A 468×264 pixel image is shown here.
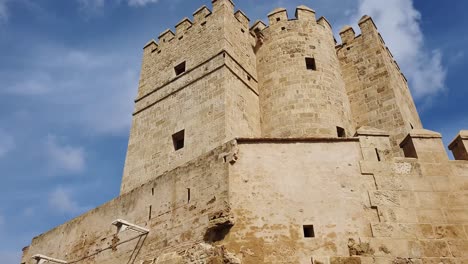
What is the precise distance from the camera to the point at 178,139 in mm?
12023

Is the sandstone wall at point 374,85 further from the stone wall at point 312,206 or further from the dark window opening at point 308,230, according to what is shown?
the dark window opening at point 308,230

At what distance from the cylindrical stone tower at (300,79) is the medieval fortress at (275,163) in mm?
42

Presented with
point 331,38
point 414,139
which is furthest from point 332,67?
point 414,139

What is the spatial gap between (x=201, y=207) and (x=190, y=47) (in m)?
7.11

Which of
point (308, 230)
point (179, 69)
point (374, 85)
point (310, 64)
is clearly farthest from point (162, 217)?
point (374, 85)

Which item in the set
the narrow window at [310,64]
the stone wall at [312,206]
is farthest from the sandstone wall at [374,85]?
the stone wall at [312,206]

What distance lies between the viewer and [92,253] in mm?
9609

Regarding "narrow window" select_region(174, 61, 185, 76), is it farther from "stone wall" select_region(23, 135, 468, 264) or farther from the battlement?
"stone wall" select_region(23, 135, 468, 264)

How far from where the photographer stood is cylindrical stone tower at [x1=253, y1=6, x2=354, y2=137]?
11445mm

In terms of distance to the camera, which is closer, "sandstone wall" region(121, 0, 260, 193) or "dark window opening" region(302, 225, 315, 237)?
"dark window opening" region(302, 225, 315, 237)

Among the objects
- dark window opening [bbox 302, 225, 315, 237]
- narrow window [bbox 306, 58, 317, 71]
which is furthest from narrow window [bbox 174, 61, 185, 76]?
dark window opening [bbox 302, 225, 315, 237]

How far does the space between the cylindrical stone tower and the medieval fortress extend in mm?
42

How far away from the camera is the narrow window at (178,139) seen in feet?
38.7

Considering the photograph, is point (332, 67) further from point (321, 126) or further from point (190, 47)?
point (190, 47)
